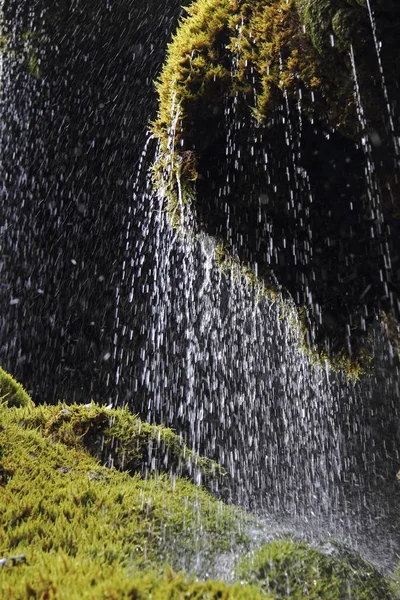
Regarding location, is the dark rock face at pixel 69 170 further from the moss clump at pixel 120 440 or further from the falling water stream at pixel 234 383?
the moss clump at pixel 120 440

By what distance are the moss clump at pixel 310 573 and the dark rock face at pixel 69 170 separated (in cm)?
834

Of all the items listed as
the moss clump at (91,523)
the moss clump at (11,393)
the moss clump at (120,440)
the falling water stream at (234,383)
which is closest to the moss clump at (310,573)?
the moss clump at (91,523)

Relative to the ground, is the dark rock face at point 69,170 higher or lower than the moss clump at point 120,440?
higher

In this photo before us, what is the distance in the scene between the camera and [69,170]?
428 inches

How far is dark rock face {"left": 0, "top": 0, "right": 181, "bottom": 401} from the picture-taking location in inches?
392

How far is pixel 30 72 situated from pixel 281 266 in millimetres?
8656

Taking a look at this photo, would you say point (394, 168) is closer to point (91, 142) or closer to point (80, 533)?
point (80, 533)

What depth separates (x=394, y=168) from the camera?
325cm

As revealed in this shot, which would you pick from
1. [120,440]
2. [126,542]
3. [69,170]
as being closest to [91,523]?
[126,542]

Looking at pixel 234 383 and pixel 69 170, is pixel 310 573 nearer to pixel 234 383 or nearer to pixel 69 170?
pixel 234 383

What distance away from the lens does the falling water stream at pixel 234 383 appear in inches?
399

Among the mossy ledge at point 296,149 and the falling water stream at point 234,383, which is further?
the falling water stream at point 234,383

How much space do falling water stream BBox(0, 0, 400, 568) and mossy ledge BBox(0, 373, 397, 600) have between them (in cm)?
627

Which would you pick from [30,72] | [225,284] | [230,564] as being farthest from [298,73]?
[30,72]
